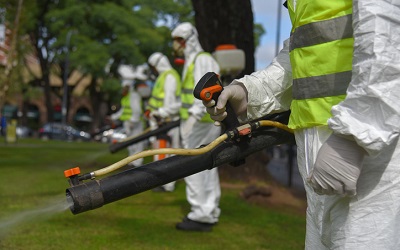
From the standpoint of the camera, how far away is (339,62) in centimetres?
210

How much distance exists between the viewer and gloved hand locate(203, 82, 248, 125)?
2418mm

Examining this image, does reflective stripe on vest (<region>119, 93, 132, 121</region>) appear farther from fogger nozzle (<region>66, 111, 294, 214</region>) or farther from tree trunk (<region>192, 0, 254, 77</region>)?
fogger nozzle (<region>66, 111, 294, 214</region>)

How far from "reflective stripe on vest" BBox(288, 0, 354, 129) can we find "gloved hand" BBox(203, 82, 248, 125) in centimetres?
34

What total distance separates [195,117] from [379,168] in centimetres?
399

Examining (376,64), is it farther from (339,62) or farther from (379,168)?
(379,168)

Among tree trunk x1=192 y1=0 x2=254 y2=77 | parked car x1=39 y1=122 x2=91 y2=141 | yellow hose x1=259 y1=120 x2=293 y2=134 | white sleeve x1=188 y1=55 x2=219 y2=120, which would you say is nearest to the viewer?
yellow hose x1=259 y1=120 x2=293 y2=134

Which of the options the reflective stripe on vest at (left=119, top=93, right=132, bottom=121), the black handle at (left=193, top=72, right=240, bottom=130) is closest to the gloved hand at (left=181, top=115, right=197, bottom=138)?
the black handle at (left=193, top=72, right=240, bottom=130)

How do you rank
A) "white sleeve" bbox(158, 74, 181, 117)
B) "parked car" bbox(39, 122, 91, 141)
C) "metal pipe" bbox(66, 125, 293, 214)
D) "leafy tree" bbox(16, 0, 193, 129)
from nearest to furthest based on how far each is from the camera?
"metal pipe" bbox(66, 125, 293, 214), "white sleeve" bbox(158, 74, 181, 117), "leafy tree" bbox(16, 0, 193, 129), "parked car" bbox(39, 122, 91, 141)

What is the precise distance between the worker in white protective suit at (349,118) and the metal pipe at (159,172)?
28 centimetres

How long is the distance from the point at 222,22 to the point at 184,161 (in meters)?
7.84

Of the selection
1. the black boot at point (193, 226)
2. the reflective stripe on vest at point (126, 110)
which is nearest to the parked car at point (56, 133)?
the reflective stripe on vest at point (126, 110)

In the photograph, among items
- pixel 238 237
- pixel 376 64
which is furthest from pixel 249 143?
pixel 238 237

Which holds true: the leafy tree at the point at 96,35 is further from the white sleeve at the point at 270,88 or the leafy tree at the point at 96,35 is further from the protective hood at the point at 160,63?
the white sleeve at the point at 270,88

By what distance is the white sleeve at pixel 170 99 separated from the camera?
8.19 meters
